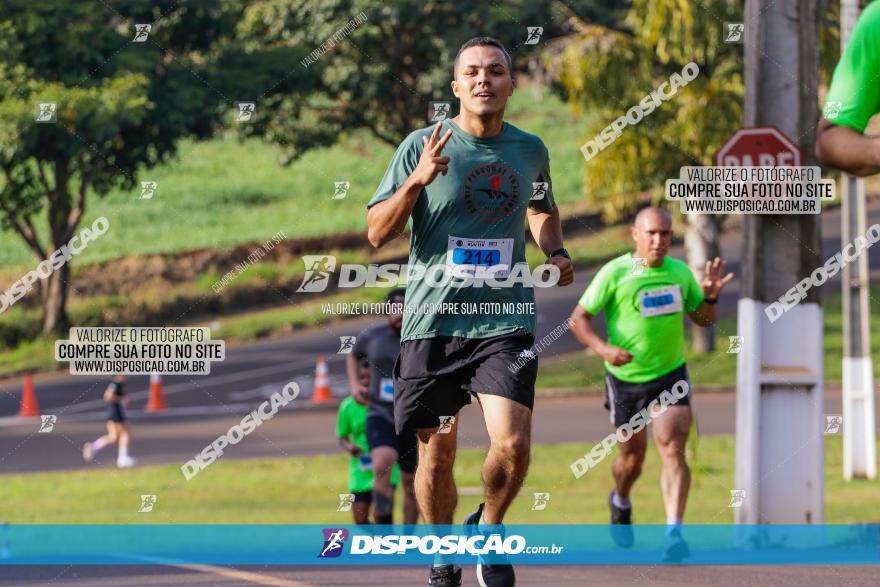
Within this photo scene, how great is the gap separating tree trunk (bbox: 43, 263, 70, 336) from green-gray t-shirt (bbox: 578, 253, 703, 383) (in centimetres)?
2093

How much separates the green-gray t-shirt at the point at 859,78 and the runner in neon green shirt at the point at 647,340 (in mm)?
5477

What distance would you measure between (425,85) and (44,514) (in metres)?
16.9

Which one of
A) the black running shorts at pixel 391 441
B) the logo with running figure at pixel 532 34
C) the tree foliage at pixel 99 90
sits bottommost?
the black running shorts at pixel 391 441

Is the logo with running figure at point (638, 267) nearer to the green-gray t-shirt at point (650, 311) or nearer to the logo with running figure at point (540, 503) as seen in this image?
the green-gray t-shirt at point (650, 311)

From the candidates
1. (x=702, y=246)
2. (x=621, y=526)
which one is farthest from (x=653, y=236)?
(x=702, y=246)

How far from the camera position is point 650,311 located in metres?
10.4

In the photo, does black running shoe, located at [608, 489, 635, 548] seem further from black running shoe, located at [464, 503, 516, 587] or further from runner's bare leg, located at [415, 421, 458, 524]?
black running shoe, located at [464, 503, 516, 587]

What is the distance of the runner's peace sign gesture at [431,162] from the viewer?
672 cm

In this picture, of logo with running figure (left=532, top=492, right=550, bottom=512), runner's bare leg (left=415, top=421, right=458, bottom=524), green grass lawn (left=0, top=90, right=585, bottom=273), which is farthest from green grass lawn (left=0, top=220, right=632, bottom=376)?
runner's bare leg (left=415, top=421, right=458, bottom=524)

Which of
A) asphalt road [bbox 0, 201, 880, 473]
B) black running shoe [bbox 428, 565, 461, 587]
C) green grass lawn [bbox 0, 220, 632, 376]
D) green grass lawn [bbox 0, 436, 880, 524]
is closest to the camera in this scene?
black running shoe [bbox 428, 565, 461, 587]

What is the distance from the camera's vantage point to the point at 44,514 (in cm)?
1467

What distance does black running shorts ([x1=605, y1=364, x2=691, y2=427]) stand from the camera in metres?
10.4

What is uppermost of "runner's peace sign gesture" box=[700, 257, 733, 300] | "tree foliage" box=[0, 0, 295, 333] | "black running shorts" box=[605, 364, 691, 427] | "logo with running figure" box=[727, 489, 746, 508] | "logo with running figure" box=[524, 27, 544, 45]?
"tree foliage" box=[0, 0, 295, 333]

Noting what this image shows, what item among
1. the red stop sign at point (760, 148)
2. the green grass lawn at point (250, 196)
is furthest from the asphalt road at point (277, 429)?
the green grass lawn at point (250, 196)
